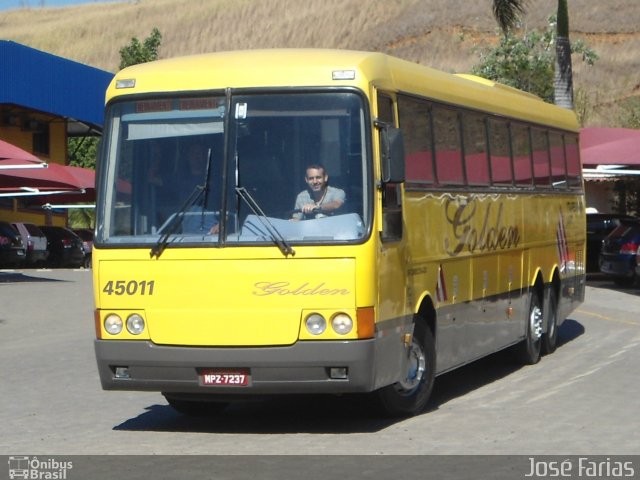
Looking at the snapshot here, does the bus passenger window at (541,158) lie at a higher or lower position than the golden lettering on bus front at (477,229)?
higher

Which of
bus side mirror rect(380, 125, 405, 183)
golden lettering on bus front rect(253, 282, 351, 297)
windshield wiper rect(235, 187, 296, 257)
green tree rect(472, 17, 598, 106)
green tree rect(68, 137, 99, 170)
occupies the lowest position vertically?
golden lettering on bus front rect(253, 282, 351, 297)

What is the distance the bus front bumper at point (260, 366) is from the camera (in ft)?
35.6

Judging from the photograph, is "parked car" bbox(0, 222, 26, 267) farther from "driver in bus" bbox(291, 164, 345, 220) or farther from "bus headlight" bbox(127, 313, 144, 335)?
"driver in bus" bbox(291, 164, 345, 220)

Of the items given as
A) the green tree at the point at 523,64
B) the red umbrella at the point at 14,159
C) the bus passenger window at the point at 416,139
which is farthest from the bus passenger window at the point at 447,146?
the green tree at the point at 523,64

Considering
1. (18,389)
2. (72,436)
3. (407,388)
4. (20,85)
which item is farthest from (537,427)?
(20,85)

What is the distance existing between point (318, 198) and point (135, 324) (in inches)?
69.7

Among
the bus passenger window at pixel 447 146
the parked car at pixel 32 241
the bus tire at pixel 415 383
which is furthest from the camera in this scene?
the parked car at pixel 32 241

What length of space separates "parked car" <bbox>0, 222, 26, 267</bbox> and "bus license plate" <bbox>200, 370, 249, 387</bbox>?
28.0 m

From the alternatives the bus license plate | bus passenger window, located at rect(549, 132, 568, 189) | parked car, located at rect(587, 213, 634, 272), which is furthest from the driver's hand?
parked car, located at rect(587, 213, 634, 272)

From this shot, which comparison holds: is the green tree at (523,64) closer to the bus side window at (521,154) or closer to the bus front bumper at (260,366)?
the bus side window at (521,154)

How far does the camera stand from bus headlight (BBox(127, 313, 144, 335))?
1127 cm

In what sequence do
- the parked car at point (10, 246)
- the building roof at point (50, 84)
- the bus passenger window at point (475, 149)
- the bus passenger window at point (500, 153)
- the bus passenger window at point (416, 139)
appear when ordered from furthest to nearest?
A: the building roof at point (50, 84) < the parked car at point (10, 246) < the bus passenger window at point (500, 153) < the bus passenger window at point (475, 149) < the bus passenger window at point (416, 139)

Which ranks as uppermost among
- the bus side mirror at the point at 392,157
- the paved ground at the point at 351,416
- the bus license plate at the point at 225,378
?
the bus side mirror at the point at 392,157

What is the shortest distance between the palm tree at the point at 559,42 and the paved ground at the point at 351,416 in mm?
16579
